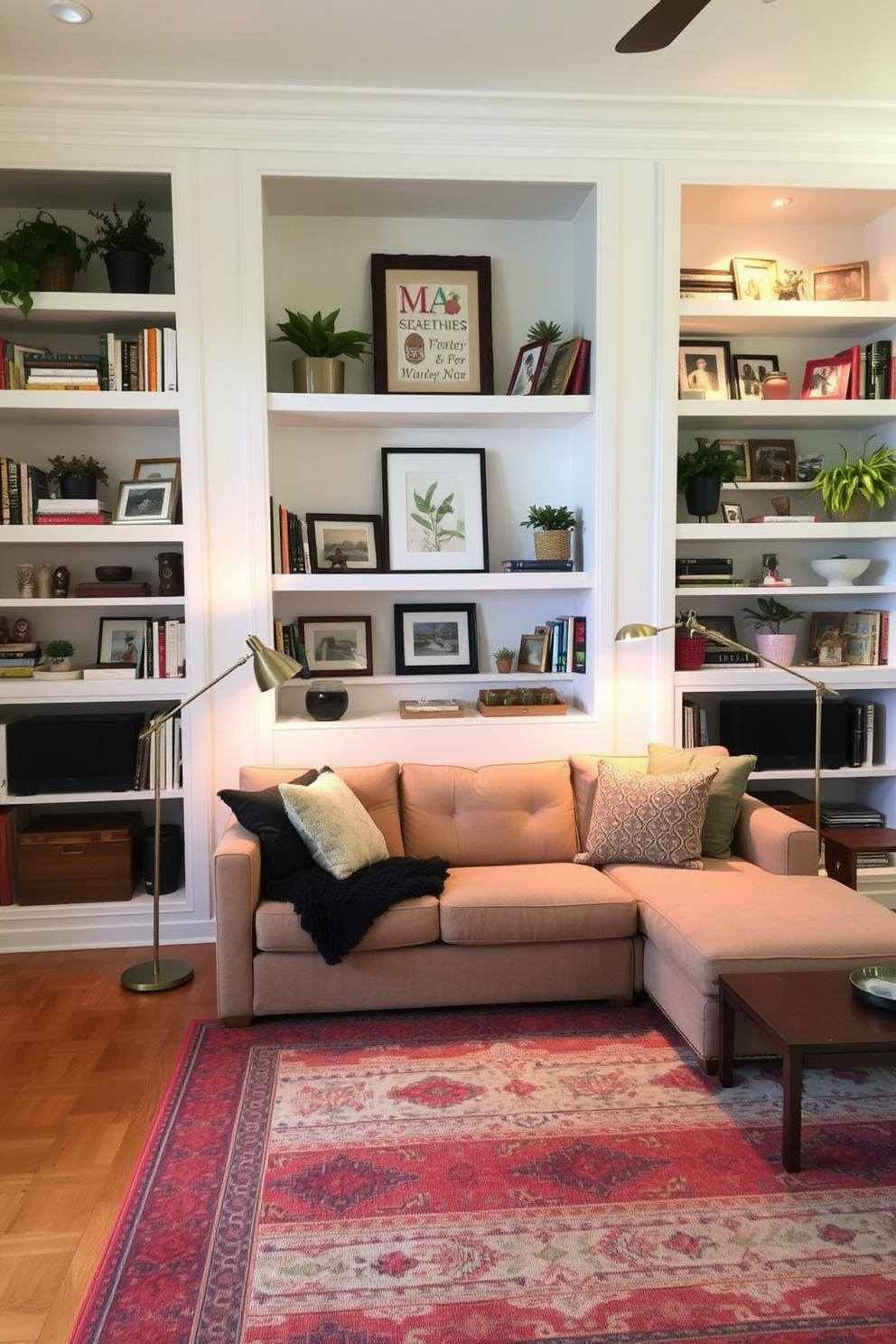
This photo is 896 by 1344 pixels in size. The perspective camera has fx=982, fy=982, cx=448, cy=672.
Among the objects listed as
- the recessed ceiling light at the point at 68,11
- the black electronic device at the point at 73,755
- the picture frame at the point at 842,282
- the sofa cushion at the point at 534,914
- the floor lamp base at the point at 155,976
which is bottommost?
the floor lamp base at the point at 155,976

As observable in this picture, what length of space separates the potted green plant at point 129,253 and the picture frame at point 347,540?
1.13 m

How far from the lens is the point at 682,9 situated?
7.01ft

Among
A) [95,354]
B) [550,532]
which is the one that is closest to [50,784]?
[95,354]

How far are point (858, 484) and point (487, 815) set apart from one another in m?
2.11

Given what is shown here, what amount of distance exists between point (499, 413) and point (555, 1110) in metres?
2.64

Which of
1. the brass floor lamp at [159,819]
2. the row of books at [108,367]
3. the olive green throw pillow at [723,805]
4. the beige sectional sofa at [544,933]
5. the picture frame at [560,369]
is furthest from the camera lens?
the picture frame at [560,369]

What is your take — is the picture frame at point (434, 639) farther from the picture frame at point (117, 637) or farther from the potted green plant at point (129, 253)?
the potted green plant at point (129, 253)

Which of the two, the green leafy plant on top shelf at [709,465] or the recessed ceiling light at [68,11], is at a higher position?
the recessed ceiling light at [68,11]

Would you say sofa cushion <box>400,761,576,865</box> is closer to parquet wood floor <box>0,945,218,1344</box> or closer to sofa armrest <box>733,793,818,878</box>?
sofa armrest <box>733,793,818,878</box>

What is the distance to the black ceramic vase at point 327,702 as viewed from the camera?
397 cm

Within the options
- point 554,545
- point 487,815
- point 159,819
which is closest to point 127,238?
point 554,545

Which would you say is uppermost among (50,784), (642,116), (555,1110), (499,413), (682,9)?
(642,116)

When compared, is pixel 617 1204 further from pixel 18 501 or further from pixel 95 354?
pixel 95 354

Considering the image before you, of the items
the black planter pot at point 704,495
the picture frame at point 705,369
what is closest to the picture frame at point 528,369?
the picture frame at point 705,369
